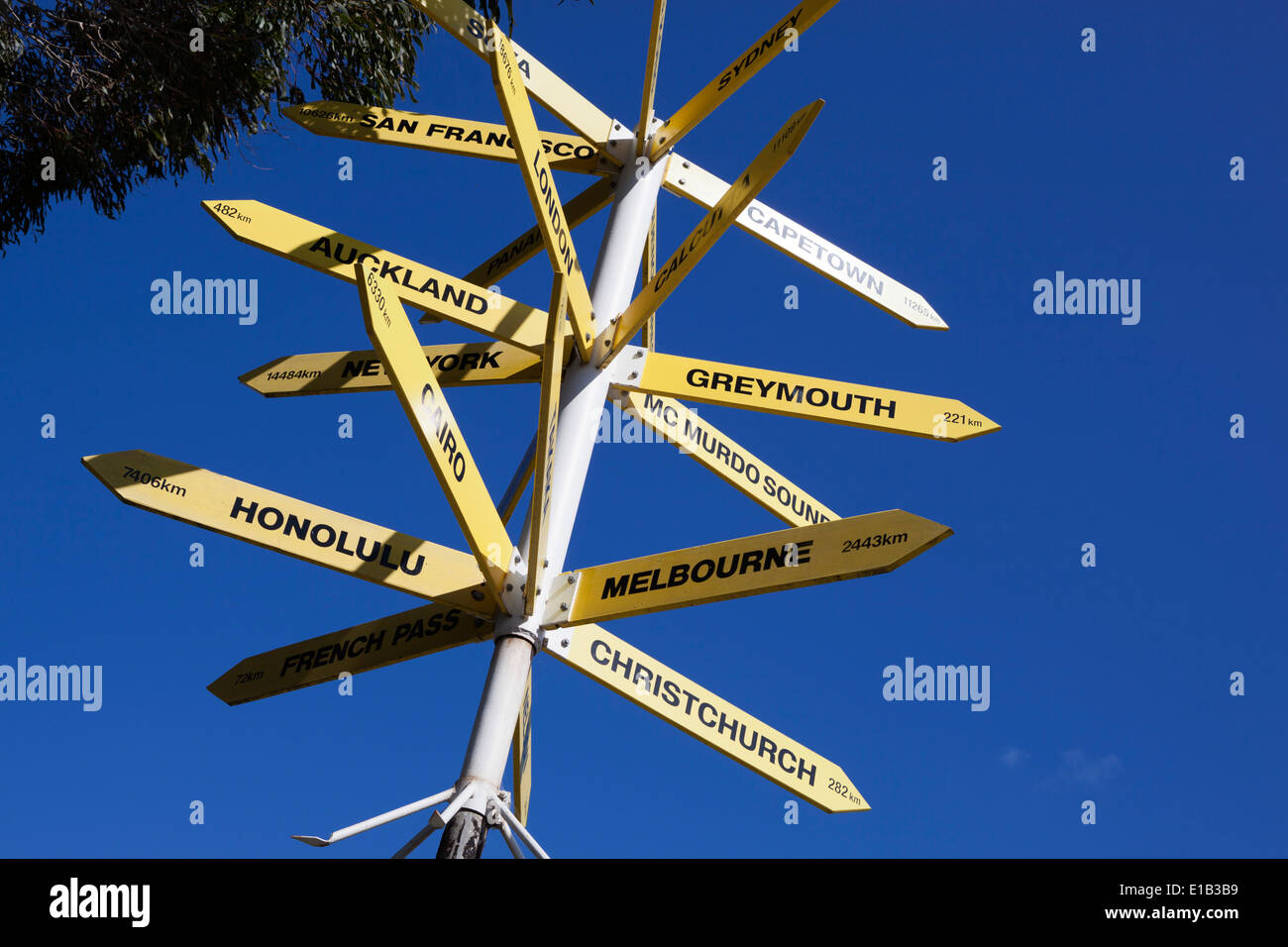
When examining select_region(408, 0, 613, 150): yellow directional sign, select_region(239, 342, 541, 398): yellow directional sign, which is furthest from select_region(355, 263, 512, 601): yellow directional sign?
select_region(408, 0, 613, 150): yellow directional sign

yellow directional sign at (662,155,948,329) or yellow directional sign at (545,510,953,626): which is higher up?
yellow directional sign at (662,155,948,329)

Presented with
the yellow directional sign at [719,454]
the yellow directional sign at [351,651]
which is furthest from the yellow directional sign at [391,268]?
the yellow directional sign at [351,651]

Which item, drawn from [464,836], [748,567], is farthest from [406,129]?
[464,836]

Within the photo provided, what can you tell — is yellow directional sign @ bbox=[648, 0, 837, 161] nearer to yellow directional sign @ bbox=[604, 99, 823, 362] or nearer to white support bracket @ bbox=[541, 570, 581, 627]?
yellow directional sign @ bbox=[604, 99, 823, 362]

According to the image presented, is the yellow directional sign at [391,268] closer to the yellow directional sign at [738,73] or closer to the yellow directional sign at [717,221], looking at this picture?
the yellow directional sign at [717,221]

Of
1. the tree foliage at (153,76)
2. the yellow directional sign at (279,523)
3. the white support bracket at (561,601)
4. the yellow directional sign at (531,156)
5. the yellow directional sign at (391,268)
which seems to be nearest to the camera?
the yellow directional sign at (279,523)

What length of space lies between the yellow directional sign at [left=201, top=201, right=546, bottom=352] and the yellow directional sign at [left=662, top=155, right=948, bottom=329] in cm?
207

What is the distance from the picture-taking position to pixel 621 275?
7648mm

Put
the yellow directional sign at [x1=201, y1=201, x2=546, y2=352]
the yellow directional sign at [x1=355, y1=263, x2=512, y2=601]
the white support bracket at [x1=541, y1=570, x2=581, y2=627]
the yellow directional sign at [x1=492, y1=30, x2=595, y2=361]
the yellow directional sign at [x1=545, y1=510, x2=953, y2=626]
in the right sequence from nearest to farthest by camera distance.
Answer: the yellow directional sign at [x1=355, y1=263, x2=512, y2=601] → the yellow directional sign at [x1=545, y1=510, x2=953, y2=626] → the white support bracket at [x1=541, y1=570, x2=581, y2=627] → the yellow directional sign at [x1=492, y1=30, x2=595, y2=361] → the yellow directional sign at [x1=201, y1=201, x2=546, y2=352]

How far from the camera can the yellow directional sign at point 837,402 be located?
652 centimetres

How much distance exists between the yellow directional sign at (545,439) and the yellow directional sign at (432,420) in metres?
0.17

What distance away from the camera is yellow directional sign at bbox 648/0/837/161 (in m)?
7.41

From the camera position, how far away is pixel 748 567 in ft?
17.2
